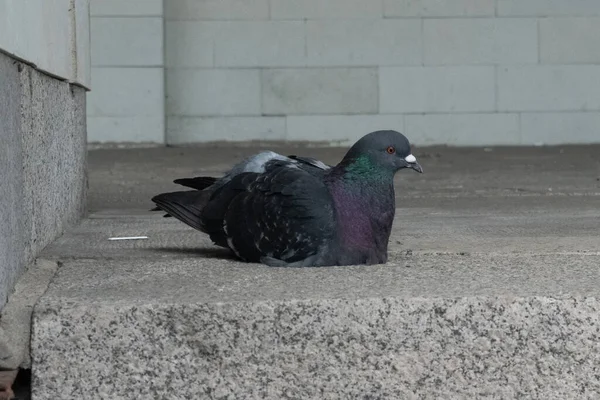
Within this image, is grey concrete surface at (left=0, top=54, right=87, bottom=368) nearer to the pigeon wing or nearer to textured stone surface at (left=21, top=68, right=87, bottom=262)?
textured stone surface at (left=21, top=68, right=87, bottom=262)

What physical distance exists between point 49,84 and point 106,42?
467cm

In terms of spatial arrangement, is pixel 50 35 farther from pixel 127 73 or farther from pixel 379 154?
pixel 127 73

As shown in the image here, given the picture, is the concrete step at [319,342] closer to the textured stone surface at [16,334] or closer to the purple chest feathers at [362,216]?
the textured stone surface at [16,334]

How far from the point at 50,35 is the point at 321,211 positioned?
1.00m

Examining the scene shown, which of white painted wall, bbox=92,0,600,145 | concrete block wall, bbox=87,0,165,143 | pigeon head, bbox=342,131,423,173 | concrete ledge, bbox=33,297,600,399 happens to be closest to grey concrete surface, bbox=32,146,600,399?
concrete ledge, bbox=33,297,600,399

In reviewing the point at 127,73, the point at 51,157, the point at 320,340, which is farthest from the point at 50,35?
the point at 127,73

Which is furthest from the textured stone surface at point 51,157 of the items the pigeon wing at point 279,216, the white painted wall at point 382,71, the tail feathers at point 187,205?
the white painted wall at point 382,71

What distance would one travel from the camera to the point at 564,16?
8047 millimetres

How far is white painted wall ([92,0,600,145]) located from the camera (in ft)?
25.9

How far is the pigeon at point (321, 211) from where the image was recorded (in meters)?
2.61

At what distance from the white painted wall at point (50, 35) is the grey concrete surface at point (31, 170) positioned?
0.04m

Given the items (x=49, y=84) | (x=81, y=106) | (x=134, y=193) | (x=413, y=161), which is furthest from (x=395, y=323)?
(x=134, y=193)

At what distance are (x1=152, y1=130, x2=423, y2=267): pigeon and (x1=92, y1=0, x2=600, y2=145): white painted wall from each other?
5.14 meters

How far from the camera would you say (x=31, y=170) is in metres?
2.77
